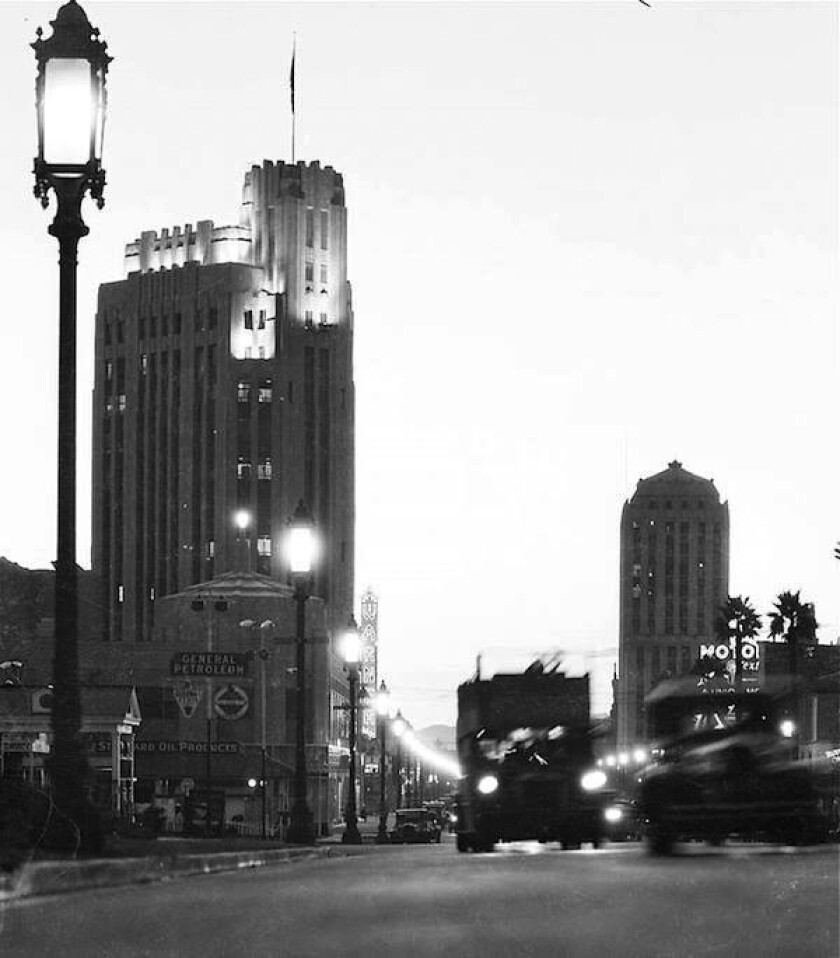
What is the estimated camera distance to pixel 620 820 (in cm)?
4191

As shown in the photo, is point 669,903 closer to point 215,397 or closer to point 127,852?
point 127,852

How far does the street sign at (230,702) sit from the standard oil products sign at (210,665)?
49621 millimetres

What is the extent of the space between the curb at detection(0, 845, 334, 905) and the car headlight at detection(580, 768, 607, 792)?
9748 millimetres

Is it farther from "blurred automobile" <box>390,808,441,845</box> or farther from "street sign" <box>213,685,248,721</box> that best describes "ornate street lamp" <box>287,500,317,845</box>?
"blurred automobile" <box>390,808,441,845</box>

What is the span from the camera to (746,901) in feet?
38.1

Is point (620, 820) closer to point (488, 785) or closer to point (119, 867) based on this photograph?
point (488, 785)

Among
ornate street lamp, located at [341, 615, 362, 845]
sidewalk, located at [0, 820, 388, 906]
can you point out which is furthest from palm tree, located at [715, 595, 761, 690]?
sidewalk, located at [0, 820, 388, 906]

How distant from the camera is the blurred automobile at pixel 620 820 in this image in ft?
104

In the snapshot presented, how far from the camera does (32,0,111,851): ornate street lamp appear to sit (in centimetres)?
1892

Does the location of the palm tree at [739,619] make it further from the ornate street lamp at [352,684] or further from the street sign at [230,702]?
the street sign at [230,702]

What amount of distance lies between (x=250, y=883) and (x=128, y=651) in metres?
118

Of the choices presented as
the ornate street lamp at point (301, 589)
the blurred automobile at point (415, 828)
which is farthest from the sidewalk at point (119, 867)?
the blurred automobile at point (415, 828)

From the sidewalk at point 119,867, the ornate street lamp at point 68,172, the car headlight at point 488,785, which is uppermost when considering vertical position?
the ornate street lamp at point 68,172

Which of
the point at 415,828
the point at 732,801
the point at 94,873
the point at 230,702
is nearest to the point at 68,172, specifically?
the point at 94,873
